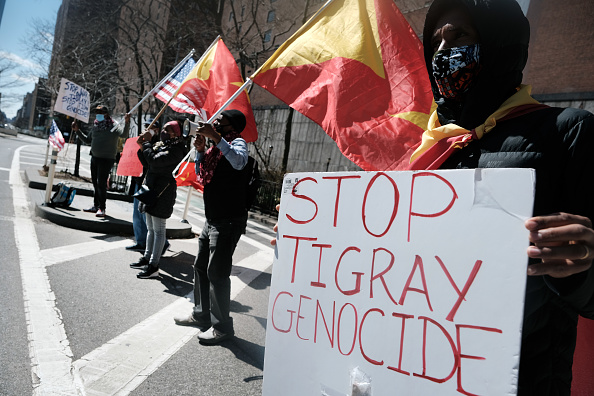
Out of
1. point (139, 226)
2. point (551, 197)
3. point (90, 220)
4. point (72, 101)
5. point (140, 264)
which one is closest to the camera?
point (551, 197)

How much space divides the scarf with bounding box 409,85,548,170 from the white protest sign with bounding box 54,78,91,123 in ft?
38.2

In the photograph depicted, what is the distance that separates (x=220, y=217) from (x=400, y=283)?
2.82 meters

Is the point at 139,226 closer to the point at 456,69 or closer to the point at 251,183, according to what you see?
the point at 251,183

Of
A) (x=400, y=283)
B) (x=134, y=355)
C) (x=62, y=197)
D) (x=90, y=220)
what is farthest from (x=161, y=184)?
(x=400, y=283)

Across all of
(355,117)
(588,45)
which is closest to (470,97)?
(355,117)

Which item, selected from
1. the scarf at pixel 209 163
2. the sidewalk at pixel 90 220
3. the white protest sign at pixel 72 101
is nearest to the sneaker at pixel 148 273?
the scarf at pixel 209 163

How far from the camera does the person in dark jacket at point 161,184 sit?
18.1ft

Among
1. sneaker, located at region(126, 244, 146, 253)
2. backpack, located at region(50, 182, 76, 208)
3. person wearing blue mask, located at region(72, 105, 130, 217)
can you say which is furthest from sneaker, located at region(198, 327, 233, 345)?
backpack, located at region(50, 182, 76, 208)

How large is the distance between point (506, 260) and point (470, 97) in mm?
682

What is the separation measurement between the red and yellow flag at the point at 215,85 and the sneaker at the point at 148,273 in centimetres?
Answer: 211

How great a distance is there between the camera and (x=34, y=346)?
3.23m

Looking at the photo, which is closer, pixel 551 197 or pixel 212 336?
pixel 551 197

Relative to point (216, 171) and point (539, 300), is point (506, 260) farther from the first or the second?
point (216, 171)

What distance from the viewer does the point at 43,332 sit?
11.5 ft
